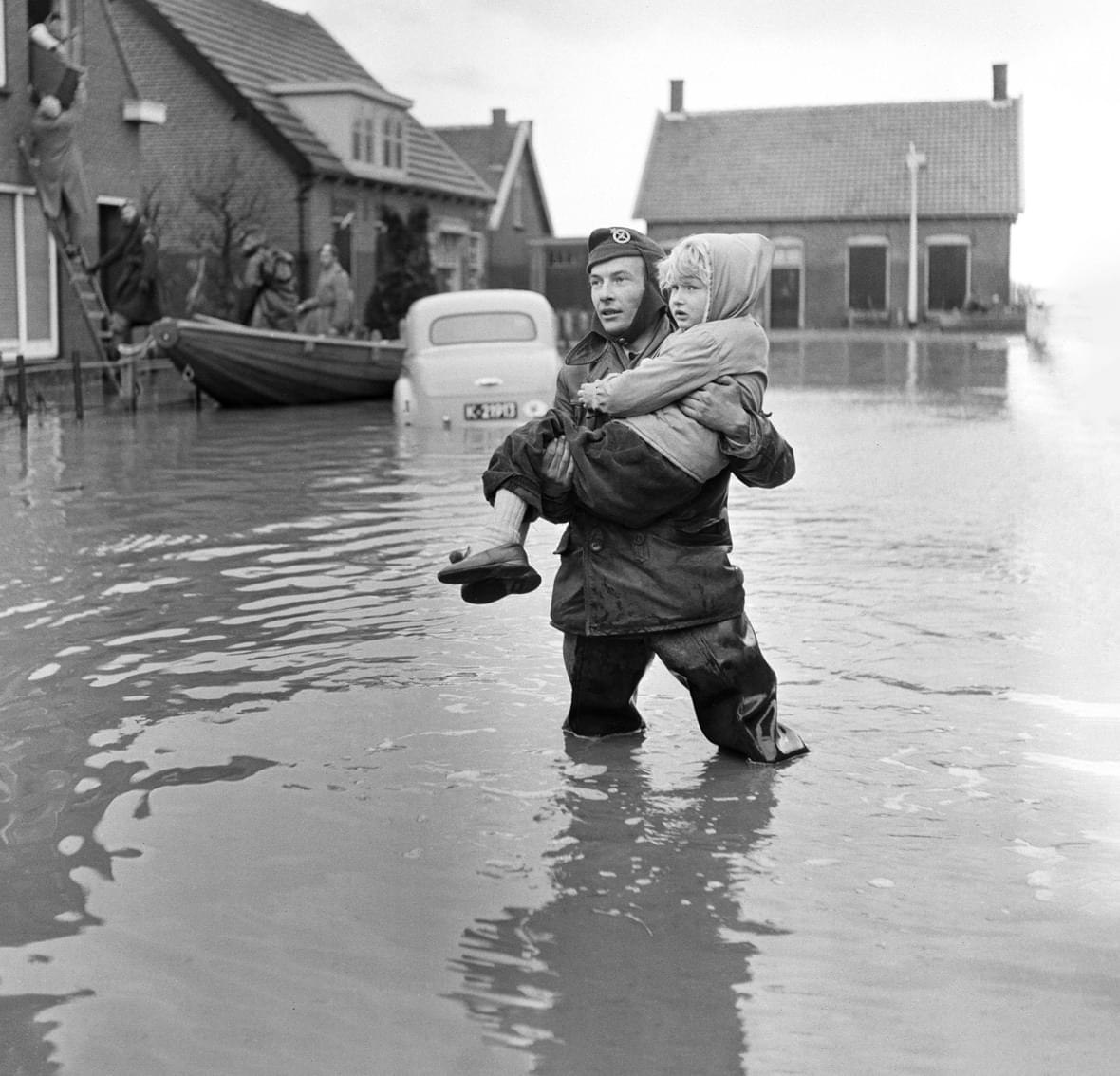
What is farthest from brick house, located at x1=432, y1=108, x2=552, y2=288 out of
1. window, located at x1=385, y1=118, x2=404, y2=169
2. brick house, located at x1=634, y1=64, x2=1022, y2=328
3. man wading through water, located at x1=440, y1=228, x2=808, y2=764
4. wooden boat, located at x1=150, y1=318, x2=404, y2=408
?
man wading through water, located at x1=440, y1=228, x2=808, y2=764

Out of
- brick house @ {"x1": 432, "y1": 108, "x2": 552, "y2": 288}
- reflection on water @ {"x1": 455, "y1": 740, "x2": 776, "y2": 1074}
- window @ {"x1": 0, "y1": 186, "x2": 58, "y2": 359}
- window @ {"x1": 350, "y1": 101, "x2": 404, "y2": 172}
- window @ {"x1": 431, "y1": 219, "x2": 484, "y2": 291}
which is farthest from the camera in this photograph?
brick house @ {"x1": 432, "y1": 108, "x2": 552, "y2": 288}

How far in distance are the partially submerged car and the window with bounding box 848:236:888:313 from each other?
39.7 meters

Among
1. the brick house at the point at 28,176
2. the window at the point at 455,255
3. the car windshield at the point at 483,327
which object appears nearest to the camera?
the car windshield at the point at 483,327

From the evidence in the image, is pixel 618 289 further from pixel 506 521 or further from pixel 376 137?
pixel 376 137

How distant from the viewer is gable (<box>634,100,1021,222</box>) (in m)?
57.0

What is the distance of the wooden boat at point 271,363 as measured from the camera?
20.9 meters

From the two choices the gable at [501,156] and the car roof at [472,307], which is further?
the gable at [501,156]

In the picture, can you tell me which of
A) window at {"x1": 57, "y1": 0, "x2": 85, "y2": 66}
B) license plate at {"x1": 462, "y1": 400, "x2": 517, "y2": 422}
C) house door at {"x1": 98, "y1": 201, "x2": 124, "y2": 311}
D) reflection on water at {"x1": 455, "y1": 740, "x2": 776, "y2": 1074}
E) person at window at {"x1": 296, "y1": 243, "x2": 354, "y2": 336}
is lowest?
reflection on water at {"x1": 455, "y1": 740, "x2": 776, "y2": 1074}

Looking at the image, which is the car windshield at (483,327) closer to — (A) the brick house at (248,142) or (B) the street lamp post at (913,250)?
(A) the brick house at (248,142)

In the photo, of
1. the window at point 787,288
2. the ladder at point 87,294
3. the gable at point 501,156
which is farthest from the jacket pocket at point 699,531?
the window at point 787,288

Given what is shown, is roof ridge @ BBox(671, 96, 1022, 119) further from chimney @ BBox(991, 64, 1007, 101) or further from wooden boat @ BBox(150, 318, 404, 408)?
wooden boat @ BBox(150, 318, 404, 408)

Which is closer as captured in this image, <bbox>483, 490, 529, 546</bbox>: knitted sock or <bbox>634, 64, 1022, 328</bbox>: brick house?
<bbox>483, 490, 529, 546</bbox>: knitted sock

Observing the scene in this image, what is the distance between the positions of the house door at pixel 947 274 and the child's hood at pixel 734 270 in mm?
52373

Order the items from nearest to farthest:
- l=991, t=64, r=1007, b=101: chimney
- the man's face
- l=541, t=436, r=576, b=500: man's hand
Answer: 1. l=541, t=436, r=576, b=500: man's hand
2. the man's face
3. l=991, t=64, r=1007, b=101: chimney
